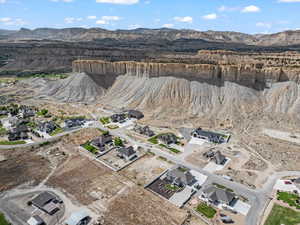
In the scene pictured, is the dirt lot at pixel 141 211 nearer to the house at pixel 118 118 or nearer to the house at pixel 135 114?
the house at pixel 118 118

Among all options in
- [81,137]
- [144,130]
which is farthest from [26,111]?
[144,130]

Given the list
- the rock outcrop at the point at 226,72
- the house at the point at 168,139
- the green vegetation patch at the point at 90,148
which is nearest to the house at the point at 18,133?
the green vegetation patch at the point at 90,148

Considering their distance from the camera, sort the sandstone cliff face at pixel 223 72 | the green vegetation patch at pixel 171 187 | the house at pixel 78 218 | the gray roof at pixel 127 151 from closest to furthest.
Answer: the house at pixel 78 218, the green vegetation patch at pixel 171 187, the gray roof at pixel 127 151, the sandstone cliff face at pixel 223 72

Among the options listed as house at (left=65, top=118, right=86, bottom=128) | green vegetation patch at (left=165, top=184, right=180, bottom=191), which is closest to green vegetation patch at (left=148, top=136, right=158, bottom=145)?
green vegetation patch at (left=165, top=184, right=180, bottom=191)

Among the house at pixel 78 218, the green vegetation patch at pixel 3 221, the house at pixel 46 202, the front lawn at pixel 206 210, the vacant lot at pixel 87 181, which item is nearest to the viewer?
the house at pixel 78 218

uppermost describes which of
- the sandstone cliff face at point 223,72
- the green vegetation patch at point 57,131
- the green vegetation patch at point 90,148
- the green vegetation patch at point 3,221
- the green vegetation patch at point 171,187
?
the sandstone cliff face at point 223,72

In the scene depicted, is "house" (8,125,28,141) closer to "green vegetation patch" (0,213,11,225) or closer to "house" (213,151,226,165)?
"green vegetation patch" (0,213,11,225)

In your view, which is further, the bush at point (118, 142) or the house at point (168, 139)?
the house at point (168, 139)
